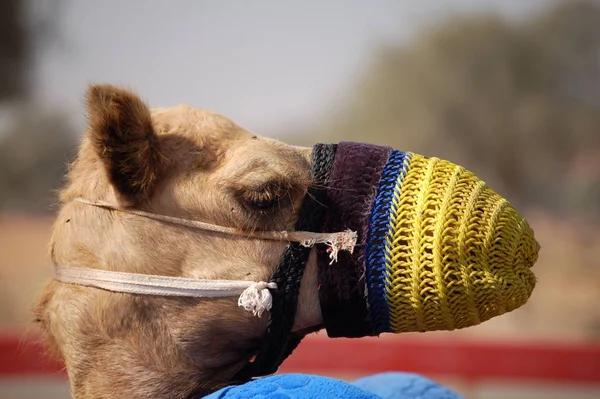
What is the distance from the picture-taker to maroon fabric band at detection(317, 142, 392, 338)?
167 centimetres

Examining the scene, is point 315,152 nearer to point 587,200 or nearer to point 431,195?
point 431,195

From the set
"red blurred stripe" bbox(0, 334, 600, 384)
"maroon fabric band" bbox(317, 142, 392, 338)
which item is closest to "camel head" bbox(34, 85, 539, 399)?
"maroon fabric band" bbox(317, 142, 392, 338)

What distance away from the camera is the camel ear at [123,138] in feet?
5.64

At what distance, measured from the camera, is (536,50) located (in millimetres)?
20156

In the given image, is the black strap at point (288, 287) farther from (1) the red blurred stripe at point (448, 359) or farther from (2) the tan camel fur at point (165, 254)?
(1) the red blurred stripe at point (448, 359)

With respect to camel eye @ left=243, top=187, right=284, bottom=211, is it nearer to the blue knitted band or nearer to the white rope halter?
the white rope halter

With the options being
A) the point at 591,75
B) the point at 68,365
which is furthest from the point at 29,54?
the point at 591,75

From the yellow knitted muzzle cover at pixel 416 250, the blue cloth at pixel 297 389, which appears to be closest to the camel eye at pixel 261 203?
the yellow knitted muzzle cover at pixel 416 250

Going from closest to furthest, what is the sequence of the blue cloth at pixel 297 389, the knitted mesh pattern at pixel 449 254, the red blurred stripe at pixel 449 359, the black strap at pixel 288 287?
the blue cloth at pixel 297 389, the knitted mesh pattern at pixel 449 254, the black strap at pixel 288 287, the red blurred stripe at pixel 449 359

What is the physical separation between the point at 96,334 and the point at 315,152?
725 mm

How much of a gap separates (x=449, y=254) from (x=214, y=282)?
0.58 m

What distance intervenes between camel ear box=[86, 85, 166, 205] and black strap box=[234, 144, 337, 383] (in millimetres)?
402

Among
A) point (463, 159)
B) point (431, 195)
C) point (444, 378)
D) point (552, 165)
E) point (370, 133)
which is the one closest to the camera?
point (431, 195)

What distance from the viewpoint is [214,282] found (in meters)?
1.72
